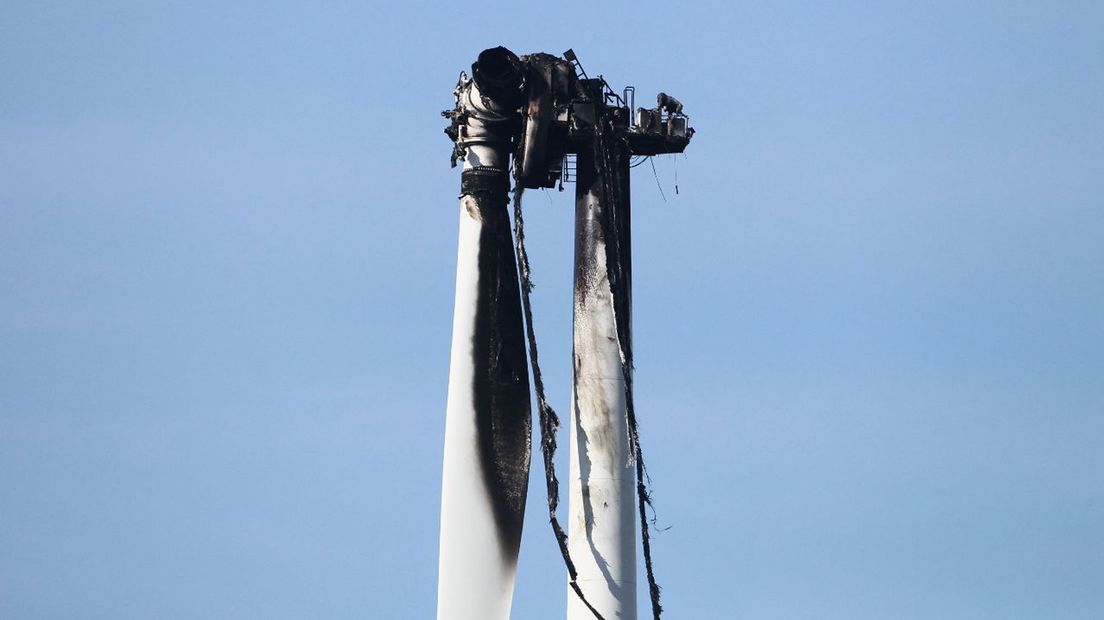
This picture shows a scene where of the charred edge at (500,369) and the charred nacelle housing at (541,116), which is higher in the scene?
the charred nacelle housing at (541,116)

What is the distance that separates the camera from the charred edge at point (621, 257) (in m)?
90.6

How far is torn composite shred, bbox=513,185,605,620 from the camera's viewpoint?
3504 inches

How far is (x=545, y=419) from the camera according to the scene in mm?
90562

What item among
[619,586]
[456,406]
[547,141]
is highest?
[547,141]

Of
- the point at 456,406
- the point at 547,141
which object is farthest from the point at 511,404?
the point at 547,141

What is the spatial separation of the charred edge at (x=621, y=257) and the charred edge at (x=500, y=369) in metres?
3.08

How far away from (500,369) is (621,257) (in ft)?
17.4

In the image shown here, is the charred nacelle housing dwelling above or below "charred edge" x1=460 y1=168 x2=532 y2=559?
above

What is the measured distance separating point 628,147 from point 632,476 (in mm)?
11045

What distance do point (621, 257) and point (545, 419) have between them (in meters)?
5.92

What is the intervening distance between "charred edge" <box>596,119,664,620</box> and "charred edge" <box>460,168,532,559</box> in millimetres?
3085

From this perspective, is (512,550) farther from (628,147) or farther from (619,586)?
(628,147)

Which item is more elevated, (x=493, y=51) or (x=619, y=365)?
(x=493, y=51)

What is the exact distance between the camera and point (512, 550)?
89.9 meters
